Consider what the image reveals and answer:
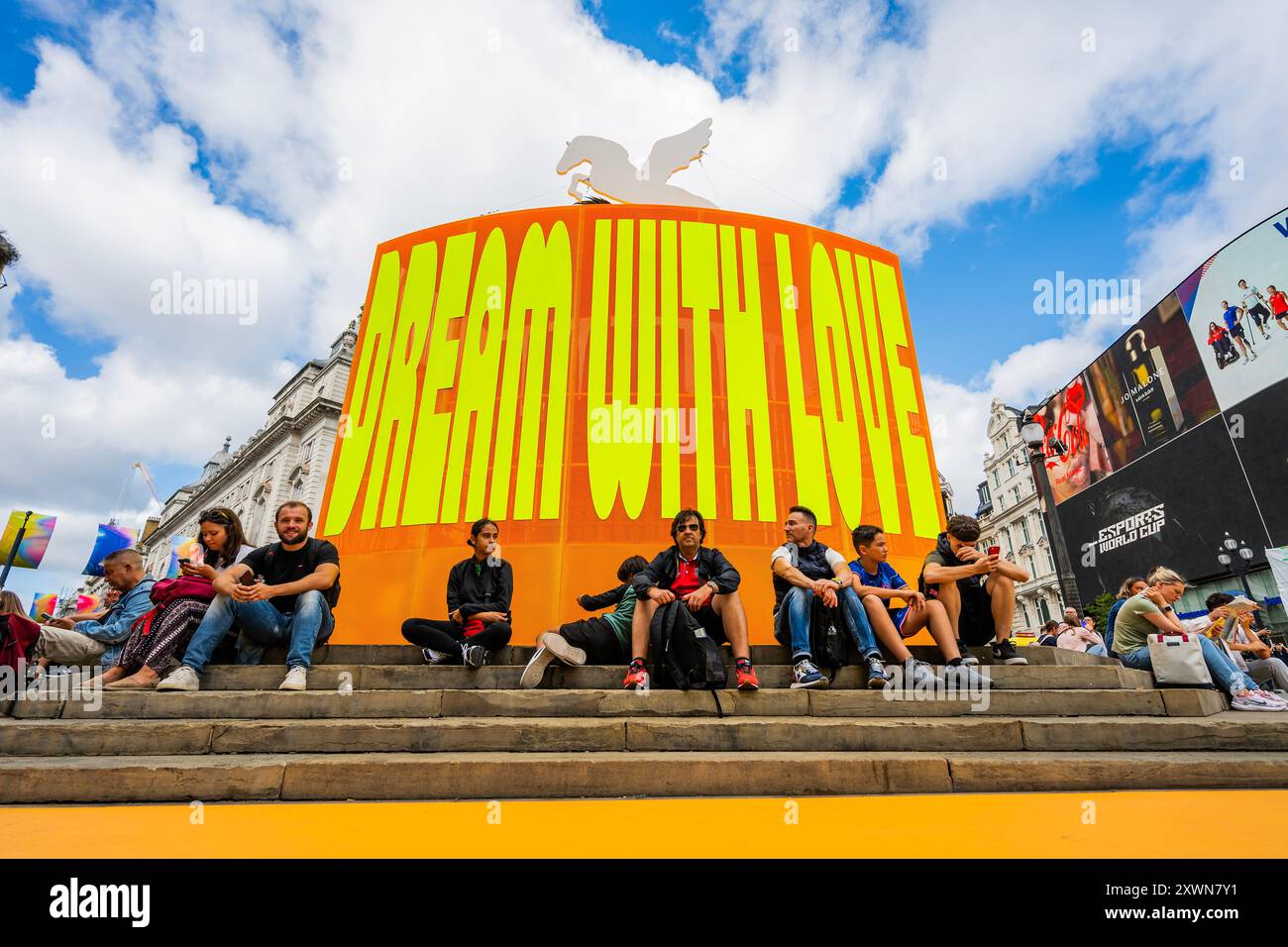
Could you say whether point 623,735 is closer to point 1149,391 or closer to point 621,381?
point 621,381

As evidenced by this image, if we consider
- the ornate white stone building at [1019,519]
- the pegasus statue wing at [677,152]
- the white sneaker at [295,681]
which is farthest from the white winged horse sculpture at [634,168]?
the ornate white stone building at [1019,519]

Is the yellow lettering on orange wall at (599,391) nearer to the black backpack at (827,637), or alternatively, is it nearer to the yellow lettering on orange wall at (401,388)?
the yellow lettering on orange wall at (401,388)

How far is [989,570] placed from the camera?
5109 millimetres

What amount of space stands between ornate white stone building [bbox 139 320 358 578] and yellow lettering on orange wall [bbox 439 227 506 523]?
25.1 meters

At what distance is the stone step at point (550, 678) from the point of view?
4508 mm

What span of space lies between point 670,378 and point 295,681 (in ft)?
22.5

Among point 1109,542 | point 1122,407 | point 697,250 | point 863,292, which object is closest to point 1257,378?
point 1122,407

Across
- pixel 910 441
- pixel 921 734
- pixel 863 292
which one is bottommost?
pixel 921 734

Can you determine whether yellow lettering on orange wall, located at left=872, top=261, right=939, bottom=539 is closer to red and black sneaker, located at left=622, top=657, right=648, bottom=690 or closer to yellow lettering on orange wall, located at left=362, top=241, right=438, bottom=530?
red and black sneaker, located at left=622, top=657, right=648, bottom=690

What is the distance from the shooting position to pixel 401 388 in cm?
1048

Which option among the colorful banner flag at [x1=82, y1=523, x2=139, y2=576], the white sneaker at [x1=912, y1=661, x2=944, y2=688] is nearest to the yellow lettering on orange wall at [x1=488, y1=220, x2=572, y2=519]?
the white sneaker at [x1=912, y1=661, x2=944, y2=688]
